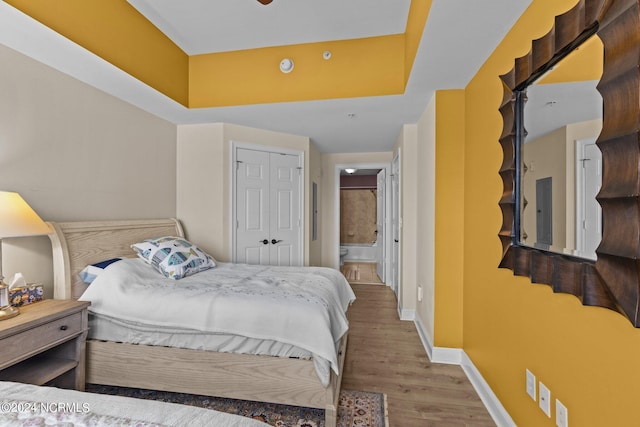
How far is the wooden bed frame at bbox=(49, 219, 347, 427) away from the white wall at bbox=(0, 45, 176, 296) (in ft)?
0.55

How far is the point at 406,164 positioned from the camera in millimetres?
3520

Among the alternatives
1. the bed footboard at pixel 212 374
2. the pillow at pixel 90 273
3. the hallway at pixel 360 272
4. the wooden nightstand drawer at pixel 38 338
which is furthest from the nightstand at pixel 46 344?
the hallway at pixel 360 272

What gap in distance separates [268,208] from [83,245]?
2028 mm

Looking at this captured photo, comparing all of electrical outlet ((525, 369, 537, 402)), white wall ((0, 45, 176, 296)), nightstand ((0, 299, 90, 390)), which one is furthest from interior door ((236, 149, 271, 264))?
electrical outlet ((525, 369, 537, 402))

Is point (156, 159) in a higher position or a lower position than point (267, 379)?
higher

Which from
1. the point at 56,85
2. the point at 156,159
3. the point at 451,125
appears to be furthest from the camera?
the point at 156,159

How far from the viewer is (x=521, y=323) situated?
1615 mm

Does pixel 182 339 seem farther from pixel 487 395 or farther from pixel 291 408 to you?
pixel 487 395

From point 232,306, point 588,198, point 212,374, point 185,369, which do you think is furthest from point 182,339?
point 588,198

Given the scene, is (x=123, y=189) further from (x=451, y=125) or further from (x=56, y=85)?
(x=451, y=125)

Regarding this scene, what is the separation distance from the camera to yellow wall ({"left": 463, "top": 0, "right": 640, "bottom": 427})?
40.3 inches

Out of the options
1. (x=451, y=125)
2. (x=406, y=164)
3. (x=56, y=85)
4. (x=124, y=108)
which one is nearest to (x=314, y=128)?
(x=406, y=164)

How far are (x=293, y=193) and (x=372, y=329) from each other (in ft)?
6.45

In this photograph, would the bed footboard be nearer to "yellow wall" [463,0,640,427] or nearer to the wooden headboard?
the wooden headboard
